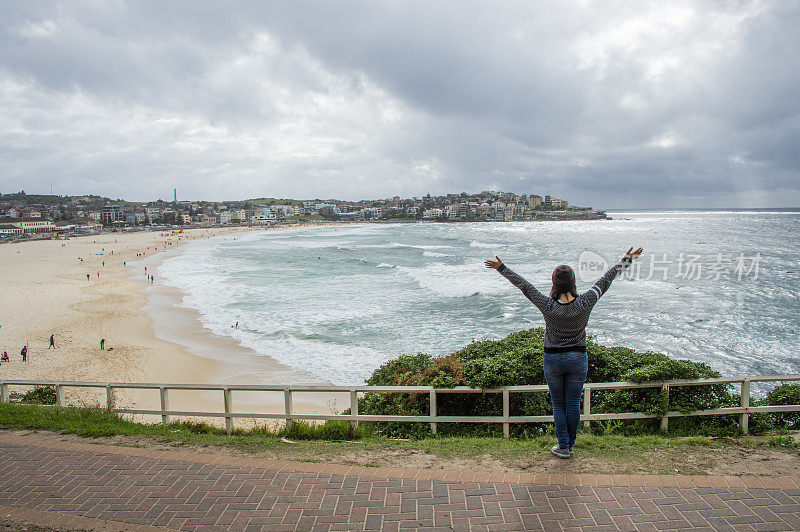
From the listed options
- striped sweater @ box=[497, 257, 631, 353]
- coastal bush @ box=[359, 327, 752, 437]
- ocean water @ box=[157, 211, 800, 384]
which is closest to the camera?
striped sweater @ box=[497, 257, 631, 353]

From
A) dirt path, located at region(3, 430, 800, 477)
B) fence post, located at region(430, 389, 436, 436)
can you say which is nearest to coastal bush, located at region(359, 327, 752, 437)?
fence post, located at region(430, 389, 436, 436)

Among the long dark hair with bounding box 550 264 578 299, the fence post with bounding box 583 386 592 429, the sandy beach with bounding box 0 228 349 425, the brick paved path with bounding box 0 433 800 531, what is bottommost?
the sandy beach with bounding box 0 228 349 425

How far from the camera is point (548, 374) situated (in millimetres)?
4059

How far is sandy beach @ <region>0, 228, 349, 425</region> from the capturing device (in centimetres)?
1421

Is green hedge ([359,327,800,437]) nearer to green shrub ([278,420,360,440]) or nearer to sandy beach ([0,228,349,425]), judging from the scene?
green shrub ([278,420,360,440])

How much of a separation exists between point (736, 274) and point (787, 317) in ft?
54.6

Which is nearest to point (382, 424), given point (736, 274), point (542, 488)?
point (542, 488)

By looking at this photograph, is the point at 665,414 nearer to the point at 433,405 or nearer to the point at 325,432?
the point at 433,405

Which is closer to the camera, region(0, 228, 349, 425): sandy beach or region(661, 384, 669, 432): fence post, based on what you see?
region(661, 384, 669, 432): fence post

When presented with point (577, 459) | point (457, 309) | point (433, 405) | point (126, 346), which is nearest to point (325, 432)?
point (433, 405)

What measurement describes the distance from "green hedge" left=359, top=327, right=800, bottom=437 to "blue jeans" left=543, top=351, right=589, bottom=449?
1.12 m

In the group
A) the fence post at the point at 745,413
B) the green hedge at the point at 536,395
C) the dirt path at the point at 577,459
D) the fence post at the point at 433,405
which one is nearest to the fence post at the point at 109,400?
the dirt path at the point at 577,459

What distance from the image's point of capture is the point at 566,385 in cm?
406

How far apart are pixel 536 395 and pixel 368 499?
3.09 meters
